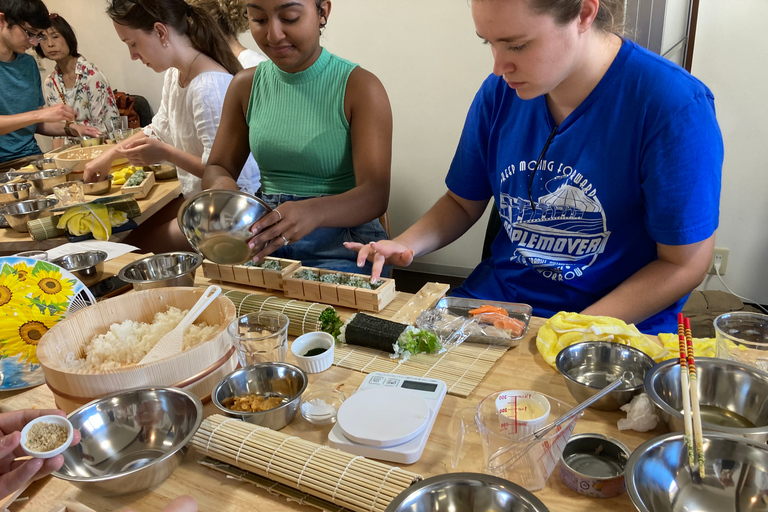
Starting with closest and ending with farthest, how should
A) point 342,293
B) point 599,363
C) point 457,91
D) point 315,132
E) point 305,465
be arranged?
point 305,465
point 599,363
point 342,293
point 315,132
point 457,91

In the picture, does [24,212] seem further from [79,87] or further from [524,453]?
[79,87]

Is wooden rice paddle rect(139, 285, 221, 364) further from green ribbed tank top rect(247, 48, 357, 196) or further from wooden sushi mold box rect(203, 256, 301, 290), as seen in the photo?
green ribbed tank top rect(247, 48, 357, 196)

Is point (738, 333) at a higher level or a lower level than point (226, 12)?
lower

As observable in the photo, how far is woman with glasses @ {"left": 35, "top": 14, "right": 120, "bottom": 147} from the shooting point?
407 centimetres

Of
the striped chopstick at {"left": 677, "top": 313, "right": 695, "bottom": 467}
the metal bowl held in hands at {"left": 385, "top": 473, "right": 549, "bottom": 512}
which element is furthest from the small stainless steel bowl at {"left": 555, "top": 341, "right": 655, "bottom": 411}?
the metal bowl held in hands at {"left": 385, "top": 473, "right": 549, "bottom": 512}

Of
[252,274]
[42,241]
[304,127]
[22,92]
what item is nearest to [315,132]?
[304,127]

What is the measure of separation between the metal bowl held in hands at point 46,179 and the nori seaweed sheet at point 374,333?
2.20 metres

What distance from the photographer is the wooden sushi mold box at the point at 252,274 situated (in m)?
1.56

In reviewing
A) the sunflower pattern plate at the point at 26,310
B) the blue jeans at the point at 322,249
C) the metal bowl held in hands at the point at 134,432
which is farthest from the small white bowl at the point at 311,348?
the blue jeans at the point at 322,249

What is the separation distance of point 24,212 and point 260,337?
1.74 m

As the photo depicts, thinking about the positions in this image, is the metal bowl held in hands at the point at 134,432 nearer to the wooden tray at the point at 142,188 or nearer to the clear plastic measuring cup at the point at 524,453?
the clear plastic measuring cup at the point at 524,453

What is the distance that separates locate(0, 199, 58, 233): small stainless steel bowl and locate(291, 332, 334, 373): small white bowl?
62.8 inches

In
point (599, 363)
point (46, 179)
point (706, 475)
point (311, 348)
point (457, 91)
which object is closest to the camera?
point (706, 475)

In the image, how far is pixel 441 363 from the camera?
1.17 m
